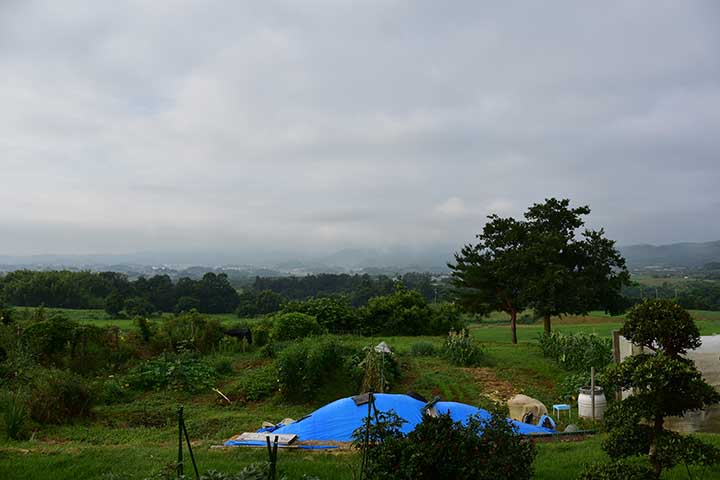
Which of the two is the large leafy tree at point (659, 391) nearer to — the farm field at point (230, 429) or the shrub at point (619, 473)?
the shrub at point (619, 473)

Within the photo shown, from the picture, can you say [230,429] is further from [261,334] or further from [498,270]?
[498,270]

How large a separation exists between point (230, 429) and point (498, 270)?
45.8 feet

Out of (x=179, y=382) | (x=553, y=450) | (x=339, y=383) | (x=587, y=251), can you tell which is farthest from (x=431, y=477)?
(x=587, y=251)

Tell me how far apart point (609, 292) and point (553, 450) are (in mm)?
15636

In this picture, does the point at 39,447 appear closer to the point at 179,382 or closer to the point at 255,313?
the point at 179,382

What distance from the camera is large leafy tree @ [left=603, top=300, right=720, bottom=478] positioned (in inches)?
153

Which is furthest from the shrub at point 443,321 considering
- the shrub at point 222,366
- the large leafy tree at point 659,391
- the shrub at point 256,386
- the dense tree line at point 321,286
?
the dense tree line at point 321,286

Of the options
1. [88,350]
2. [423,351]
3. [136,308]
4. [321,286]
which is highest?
[88,350]

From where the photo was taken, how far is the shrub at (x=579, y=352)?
38.3ft

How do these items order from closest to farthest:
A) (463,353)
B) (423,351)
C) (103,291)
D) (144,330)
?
1. (463,353)
2. (144,330)
3. (423,351)
4. (103,291)

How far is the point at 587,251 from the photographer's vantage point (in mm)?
19641

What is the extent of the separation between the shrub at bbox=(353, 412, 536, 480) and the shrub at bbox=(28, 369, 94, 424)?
22.1 feet

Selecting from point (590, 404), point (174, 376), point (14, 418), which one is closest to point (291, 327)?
point (174, 376)

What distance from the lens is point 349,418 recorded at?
22.9 ft
